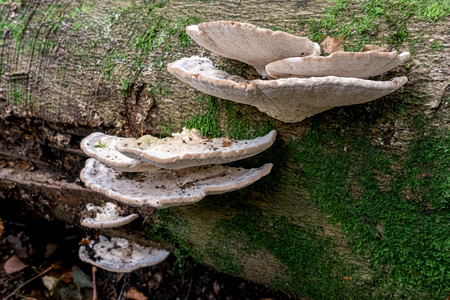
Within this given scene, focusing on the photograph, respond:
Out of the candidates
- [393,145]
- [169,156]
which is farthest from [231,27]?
[393,145]

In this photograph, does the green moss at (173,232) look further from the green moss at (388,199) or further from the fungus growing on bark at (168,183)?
the green moss at (388,199)

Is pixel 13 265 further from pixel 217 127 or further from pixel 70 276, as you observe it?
pixel 217 127

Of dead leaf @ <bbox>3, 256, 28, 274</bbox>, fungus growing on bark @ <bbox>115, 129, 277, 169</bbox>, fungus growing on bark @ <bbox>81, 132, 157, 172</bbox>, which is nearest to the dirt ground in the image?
dead leaf @ <bbox>3, 256, 28, 274</bbox>

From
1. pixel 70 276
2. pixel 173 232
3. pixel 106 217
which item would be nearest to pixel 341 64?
pixel 173 232

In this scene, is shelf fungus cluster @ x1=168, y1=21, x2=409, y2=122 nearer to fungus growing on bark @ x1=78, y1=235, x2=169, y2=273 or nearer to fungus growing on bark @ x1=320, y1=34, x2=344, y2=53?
fungus growing on bark @ x1=320, y1=34, x2=344, y2=53

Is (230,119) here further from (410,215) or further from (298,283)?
(298,283)
